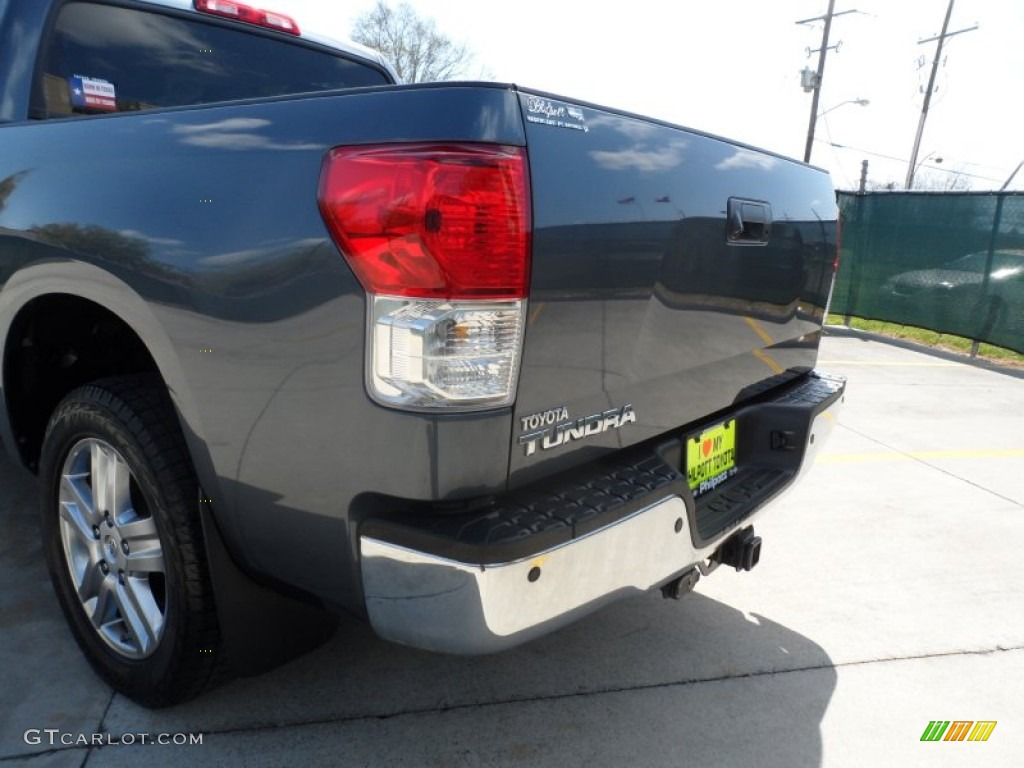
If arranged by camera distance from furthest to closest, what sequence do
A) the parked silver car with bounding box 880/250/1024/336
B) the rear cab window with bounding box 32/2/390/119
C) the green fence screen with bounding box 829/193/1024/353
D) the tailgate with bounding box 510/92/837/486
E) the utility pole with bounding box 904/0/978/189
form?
1. the utility pole with bounding box 904/0/978/189
2. the green fence screen with bounding box 829/193/1024/353
3. the parked silver car with bounding box 880/250/1024/336
4. the rear cab window with bounding box 32/2/390/119
5. the tailgate with bounding box 510/92/837/486

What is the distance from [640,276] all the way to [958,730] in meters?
1.76

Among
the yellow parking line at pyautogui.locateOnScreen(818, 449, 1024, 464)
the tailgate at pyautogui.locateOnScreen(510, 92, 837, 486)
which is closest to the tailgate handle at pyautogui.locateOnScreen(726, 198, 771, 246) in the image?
the tailgate at pyautogui.locateOnScreen(510, 92, 837, 486)

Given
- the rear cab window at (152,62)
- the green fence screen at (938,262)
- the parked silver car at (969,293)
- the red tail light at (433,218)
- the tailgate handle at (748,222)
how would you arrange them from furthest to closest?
1. the green fence screen at (938,262)
2. the parked silver car at (969,293)
3. the rear cab window at (152,62)
4. the tailgate handle at (748,222)
5. the red tail light at (433,218)

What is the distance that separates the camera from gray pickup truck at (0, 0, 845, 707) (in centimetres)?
147

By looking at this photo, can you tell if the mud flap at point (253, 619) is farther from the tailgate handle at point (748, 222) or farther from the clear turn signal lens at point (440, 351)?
the tailgate handle at point (748, 222)

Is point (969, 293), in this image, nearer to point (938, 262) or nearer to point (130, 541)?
point (938, 262)

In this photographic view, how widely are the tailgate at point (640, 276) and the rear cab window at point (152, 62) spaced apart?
1.90 m

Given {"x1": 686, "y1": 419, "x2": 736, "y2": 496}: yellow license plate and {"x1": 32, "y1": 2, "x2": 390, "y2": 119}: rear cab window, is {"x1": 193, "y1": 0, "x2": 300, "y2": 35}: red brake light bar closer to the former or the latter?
{"x1": 32, "y1": 2, "x2": 390, "y2": 119}: rear cab window

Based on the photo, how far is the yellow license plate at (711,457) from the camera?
2.15 metres

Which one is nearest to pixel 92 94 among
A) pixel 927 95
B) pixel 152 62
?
pixel 152 62

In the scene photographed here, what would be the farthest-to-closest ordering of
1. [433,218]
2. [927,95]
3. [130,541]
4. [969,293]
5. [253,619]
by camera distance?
[927,95] < [969,293] < [130,541] < [253,619] < [433,218]

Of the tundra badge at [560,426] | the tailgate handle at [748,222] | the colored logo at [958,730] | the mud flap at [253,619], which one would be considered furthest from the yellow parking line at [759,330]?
the mud flap at [253,619]

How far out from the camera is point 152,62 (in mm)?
2789

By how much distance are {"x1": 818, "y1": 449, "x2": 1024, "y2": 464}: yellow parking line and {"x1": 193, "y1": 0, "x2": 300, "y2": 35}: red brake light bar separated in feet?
12.6
